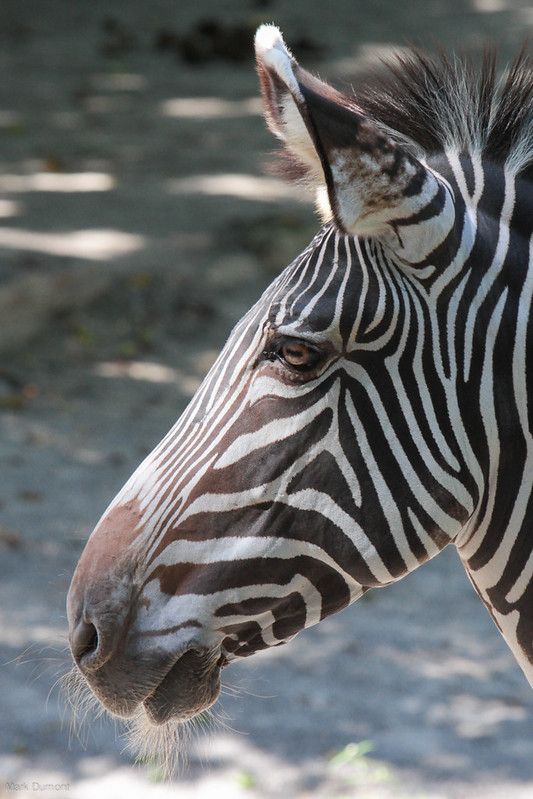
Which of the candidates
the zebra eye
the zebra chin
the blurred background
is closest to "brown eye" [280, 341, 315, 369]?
the zebra eye

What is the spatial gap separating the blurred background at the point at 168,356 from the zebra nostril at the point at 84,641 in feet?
1.84

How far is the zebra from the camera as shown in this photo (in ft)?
7.22

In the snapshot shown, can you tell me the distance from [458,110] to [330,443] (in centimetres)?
81

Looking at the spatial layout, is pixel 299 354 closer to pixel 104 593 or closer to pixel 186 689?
pixel 104 593

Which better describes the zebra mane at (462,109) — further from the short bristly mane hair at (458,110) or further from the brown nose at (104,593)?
the brown nose at (104,593)

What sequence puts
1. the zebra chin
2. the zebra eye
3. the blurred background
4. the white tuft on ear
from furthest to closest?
the blurred background
the zebra chin
the zebra eye
the white tuft on ear

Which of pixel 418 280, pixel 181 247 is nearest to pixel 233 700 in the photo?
pixel 418 280

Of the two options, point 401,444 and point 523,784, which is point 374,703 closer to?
point 523,784

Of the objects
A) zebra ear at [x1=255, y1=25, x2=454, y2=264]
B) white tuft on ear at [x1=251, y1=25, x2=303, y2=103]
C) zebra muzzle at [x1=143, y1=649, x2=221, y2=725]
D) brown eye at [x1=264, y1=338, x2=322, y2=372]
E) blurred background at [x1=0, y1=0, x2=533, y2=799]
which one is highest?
white tuft on ear at [x1=251, y1=25, x2=303, y2=103]

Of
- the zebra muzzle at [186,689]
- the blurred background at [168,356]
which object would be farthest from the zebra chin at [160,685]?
the blurred background at [168,356]

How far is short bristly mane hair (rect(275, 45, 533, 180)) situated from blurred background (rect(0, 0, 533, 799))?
0.76 meters

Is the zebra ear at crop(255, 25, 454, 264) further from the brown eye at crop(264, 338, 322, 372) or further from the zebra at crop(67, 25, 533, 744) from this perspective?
the brown eye at crop(264, 338, 322, 372)

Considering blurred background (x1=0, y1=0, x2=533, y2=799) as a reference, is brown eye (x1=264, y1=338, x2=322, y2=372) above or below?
above

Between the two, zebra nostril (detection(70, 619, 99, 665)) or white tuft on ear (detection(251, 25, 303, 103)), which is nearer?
white tuft on ear (detection(251, 25, 303, 103))
